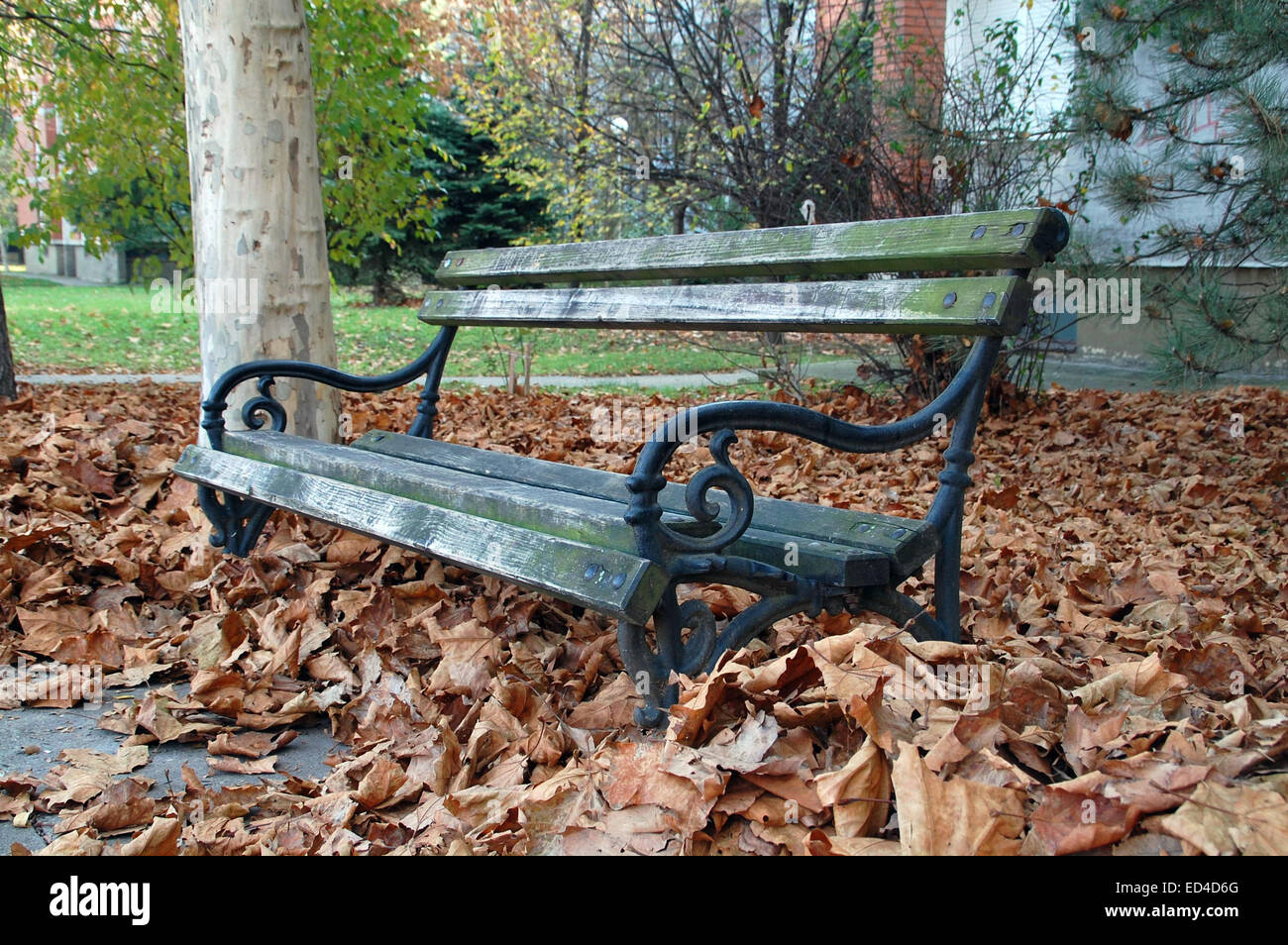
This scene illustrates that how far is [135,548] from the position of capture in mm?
3533

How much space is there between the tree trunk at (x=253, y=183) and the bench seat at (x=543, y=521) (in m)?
→ 0.81

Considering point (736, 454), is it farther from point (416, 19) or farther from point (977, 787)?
point (416, 19)

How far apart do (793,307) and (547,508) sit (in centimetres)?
85

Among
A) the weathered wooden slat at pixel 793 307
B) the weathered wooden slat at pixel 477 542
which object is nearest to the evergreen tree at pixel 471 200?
the weathered wooden slat at pixel 793 307

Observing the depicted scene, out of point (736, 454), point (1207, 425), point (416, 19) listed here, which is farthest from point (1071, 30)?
point (416, 19)

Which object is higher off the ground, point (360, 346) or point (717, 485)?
point (360, 346)

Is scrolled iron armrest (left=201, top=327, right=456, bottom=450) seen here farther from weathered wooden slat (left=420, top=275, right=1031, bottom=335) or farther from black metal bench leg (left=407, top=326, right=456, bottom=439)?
weathered wooden slat (left=420, top=275, right=1031, bottom=335)

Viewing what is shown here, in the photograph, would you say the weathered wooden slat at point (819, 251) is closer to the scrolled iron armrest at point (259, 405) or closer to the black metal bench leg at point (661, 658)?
the scrolled iron armrest at point (259, 405)

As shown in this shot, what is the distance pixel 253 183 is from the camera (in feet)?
12.6

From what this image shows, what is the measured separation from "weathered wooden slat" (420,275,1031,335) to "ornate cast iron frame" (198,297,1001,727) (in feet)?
0.33

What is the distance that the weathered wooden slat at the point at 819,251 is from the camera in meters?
2.28

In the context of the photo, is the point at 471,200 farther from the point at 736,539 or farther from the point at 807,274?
the point at 736,539

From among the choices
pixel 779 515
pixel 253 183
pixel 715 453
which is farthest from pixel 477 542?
pixel 253 183

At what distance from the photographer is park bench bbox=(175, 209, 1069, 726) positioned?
2049 millimetres
